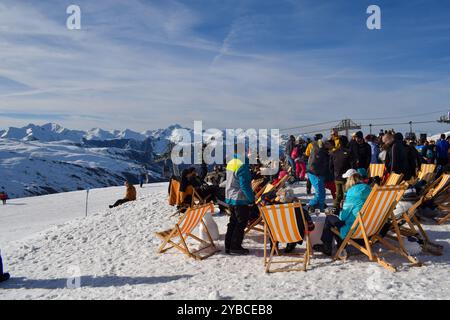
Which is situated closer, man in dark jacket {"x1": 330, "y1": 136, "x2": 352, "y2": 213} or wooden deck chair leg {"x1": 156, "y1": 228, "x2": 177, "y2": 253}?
wooden deck chair leg {"x1": 156, "y1": 228, "x2": 177, "y2": 253}

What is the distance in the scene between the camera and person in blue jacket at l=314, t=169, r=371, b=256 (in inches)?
202

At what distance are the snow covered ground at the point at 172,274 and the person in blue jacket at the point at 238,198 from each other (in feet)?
0.80

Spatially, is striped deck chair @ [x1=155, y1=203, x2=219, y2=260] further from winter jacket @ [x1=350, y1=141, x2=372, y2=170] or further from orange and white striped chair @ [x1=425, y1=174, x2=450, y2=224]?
orange and white striped chair @ [x1=425, y1=174, x2=450, y2=224]

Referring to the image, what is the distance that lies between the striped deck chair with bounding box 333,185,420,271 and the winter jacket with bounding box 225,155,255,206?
1.40m

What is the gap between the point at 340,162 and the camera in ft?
26.0

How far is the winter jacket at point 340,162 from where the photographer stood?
25.9ft

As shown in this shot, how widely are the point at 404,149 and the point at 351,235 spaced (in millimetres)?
3654

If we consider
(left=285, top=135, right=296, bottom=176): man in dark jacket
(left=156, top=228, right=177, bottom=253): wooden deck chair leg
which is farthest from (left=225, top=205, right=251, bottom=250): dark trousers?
(left=285, top=135, right=296, bottom=176): man in dark jacket

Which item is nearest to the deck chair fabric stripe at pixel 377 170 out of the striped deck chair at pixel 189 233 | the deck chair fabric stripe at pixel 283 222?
the deck chair fabric stripe at pixel 283 222

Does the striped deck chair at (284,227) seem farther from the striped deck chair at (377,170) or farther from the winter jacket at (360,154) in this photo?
the striped deck chair at (377,170)

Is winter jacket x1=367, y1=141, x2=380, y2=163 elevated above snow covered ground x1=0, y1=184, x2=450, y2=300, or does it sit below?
above

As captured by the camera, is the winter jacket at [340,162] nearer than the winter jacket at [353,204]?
No
